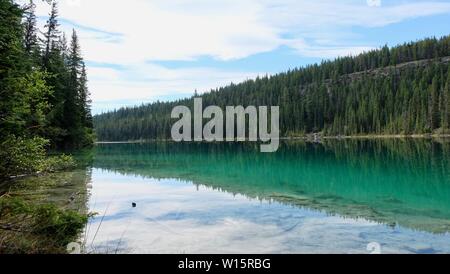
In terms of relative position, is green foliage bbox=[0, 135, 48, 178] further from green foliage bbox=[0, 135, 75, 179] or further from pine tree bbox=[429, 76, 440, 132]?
pine tree bbox=[429, 76, 440, 132]

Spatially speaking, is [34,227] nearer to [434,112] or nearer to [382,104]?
[434,112]

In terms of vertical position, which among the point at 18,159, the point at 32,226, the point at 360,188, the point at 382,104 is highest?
the point at 382,104

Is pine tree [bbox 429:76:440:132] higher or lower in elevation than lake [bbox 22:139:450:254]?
higher

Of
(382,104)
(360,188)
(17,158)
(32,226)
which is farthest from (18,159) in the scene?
(382,104)

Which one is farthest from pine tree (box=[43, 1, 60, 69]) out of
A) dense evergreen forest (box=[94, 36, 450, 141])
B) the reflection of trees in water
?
dense evergreen forest (box=[94, 36, 450, 141])

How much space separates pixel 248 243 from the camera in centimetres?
1408

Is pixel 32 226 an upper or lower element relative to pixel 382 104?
lower

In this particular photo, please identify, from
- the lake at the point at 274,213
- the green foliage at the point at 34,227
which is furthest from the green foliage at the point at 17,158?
the lake at the point at 274,213

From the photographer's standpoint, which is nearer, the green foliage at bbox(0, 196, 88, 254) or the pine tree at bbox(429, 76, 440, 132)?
the green foliage at bbox(0, 196, 88, 254)

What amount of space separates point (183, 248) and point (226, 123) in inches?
5980

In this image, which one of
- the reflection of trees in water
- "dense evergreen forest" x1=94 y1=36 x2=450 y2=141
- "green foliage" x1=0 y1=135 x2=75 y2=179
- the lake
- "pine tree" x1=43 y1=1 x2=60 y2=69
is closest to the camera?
"green foliage" x1=0 y1=135 x2=75 y2=179

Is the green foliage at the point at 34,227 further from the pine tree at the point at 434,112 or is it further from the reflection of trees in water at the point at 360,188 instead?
the pine tree at the point at 434,112

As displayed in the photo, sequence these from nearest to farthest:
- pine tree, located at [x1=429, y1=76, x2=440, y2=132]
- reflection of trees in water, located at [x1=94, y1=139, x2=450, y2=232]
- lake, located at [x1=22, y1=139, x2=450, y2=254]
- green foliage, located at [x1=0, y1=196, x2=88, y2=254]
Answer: green foliage, located at [x1=0, y1=196, x2=88, y2=254], lake, located at [x1=22, y1=139, x2=450, y2=254], reflection of trees in water, located at [x1=94, y1=139, x2=450, y2=232], pine tree, located at [x1=429, y1=76, x2=440, y2=132]
